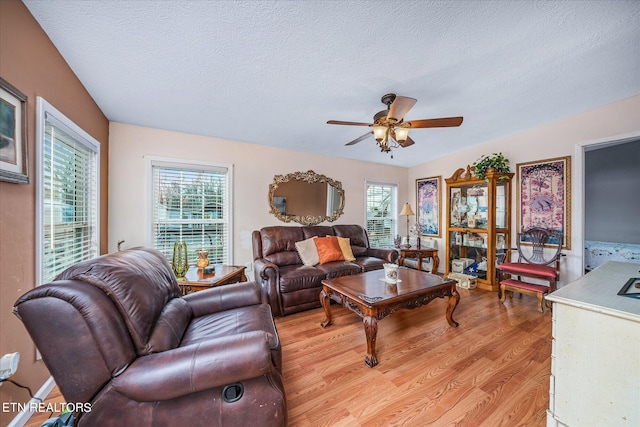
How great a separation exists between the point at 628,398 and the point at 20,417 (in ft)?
9.98

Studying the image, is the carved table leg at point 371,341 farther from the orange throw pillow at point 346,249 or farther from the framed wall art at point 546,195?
the framed wall art at point 546,195

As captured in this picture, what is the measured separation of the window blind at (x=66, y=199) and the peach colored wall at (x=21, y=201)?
0.12m

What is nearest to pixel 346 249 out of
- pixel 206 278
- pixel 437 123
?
pixel 206 278

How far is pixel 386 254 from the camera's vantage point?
3.66m

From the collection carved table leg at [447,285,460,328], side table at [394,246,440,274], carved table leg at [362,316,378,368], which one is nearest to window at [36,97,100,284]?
carved table leg at [362,316,378,368]

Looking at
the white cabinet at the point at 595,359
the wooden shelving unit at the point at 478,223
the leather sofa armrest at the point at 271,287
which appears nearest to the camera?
the white cabinet at the point at 595,359

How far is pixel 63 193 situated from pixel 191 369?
6.47ft

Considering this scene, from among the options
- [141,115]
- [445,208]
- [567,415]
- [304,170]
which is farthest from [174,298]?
[445,208]

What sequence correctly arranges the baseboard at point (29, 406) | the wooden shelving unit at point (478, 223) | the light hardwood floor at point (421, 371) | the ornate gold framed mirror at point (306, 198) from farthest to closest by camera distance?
the ornate gold framed mirror at point (306, 198) < the wooden shelving unit at point (478, 223) < the light hardwood floor at point (421, 371) < the baseboard at point (29, 406)

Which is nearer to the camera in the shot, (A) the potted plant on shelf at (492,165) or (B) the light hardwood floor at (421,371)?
(B) the light hardwood floor at (421,371)

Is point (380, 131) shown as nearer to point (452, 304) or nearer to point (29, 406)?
point (452, 304)

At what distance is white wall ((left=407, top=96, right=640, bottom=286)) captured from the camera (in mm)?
2805

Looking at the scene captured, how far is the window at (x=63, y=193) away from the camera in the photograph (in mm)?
1481

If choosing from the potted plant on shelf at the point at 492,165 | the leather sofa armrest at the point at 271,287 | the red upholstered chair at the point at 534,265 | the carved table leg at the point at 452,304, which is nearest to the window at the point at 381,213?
the potted plant on shelf at the point at 492,165
